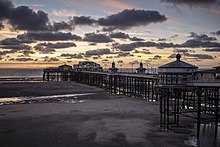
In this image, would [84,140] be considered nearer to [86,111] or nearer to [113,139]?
[113,139]

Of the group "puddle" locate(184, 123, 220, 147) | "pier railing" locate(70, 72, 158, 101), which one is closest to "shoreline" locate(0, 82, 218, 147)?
"puddle" locate(184, 123, 220, 147)

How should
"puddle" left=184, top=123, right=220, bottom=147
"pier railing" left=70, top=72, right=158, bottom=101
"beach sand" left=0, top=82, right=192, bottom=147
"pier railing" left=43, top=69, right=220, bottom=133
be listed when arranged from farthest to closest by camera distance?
"pier railing" left=70, top=72, right=158, bottom=101, "pier railing" left=43, top=69, right=220, bottom=133, "beach sand" left=0, top=82, right=192, bottom=147, "puddle" left=184, top=123, right=220, bottom=147

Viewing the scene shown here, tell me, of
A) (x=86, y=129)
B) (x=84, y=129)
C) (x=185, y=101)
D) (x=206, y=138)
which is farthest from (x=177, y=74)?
(x=185, y=101)

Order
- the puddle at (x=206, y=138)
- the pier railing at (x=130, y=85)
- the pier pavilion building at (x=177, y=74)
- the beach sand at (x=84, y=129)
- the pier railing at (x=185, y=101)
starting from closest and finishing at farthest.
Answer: the puddle at (x=206, y=138) → the beach sand at (x=84, y=129) → the pier railing at (x=185, y=101) → the pier pavilion building at (x=177, y=74) → the pier railing at (x=130, y=85)

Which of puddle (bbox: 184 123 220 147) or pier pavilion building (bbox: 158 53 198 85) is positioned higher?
pier pavilion building (bbox: 158 53 198 85)

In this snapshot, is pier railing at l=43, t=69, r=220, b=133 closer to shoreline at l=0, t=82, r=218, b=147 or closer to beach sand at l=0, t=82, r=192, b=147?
shoreline at l=0, t=82, r=218, b=147

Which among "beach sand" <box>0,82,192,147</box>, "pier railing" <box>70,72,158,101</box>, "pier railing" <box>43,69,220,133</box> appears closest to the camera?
"beach sand" <box>0,82,192,147</box>

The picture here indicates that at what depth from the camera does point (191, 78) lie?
18047 millimetres

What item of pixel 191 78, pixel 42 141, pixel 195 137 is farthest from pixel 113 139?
pixel 191 78

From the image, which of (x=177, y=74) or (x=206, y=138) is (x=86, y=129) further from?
(x=206, y=138)

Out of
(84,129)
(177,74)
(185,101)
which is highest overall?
(177,74)

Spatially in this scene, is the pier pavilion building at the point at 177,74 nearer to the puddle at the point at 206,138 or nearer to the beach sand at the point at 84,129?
the beach sand at the point at 84,129

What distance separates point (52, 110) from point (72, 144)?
472 inches

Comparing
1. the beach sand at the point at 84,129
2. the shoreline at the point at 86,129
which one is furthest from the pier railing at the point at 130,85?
the shoreline at the point at 86,129
